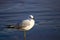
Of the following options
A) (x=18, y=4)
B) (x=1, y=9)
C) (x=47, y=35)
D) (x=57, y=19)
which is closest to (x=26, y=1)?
(x=18, y=4)

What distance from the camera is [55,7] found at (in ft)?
11.0

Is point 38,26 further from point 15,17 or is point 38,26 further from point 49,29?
point 15,17

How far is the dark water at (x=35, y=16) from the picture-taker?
2.59 meters

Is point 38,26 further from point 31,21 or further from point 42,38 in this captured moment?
point 31,21

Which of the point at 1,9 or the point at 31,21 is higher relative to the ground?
the point at 1,9

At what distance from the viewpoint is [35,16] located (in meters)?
3.09

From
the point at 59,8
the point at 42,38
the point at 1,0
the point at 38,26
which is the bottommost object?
the point at 42,38

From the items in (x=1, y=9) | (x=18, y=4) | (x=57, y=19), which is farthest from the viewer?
(x=18, y=4)

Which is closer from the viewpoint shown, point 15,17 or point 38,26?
point 38,26

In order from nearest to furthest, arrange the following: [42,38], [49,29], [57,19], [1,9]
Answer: [42,38] < [49,29] < [57,19] < [1,9]

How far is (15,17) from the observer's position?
3.07 m

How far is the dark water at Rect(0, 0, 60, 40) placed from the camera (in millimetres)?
2594

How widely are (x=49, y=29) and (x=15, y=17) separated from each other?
71 centimetres

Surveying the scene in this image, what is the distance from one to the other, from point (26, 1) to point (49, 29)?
1.09 m
